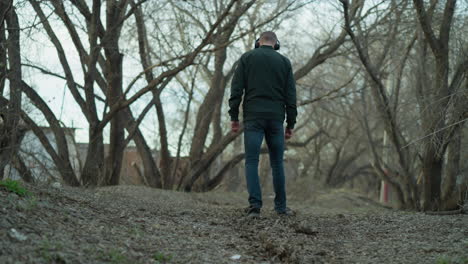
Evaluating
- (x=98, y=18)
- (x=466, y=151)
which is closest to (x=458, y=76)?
(x=466, y=151)

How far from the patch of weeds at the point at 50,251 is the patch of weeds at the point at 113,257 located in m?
0.30

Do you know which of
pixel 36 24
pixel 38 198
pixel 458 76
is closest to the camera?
pixel 38 198

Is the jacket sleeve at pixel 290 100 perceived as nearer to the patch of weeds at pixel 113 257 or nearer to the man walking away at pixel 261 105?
the man walking away at pixel 261 105

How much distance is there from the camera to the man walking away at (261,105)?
23.4 feet

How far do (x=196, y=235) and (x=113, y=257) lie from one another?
159cm

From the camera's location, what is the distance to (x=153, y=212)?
7.17 metres

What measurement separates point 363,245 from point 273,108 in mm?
1943

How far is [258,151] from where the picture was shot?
7.22m

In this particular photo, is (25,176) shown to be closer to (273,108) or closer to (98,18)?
(98,18)

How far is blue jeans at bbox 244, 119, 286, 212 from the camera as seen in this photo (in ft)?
23.4

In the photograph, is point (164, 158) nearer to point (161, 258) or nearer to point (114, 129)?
point (114, 129)

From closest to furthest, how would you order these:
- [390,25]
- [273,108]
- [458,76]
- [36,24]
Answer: [273,108] < [36,24] < [458,76] < [390,25]

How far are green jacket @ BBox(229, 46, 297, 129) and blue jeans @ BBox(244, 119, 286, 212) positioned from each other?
11cm

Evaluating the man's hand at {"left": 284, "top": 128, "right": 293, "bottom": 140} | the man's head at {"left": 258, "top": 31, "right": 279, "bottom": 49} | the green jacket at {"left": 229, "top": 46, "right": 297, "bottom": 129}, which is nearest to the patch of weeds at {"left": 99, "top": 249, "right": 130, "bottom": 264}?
the green jacket at {"left": 229, "top": 46, "right": 297, "bottom": 129}
